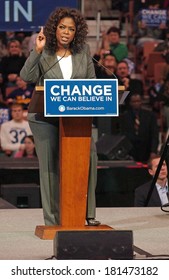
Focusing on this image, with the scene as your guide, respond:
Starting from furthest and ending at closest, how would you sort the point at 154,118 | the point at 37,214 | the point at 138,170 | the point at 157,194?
the point at 154,118
the point at 138,170
the point at 157,194
the point at 37,214

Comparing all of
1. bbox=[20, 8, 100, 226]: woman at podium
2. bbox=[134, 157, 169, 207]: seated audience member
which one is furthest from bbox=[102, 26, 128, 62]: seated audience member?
bbox=[20, 8, 100, 226]: woman at podium

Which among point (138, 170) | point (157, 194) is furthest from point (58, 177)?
point (138, 170)

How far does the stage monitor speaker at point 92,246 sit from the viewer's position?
19.0 feet

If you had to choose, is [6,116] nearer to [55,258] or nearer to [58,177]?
[58,177]

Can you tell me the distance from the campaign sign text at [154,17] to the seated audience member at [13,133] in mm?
5536

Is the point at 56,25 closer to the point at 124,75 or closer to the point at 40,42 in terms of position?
the point at 40,42

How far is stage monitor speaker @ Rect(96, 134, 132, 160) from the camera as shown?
41.0 ft

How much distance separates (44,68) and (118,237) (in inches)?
59.8

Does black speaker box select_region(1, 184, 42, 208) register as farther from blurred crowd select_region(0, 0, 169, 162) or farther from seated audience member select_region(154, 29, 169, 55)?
seated audience member select_region(154, 29, 169, 55)

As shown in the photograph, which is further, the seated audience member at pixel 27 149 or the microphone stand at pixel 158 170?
the seated audience member at pixel 27 149

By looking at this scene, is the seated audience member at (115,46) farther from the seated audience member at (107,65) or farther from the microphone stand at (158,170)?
the microphone stand at (158,170)

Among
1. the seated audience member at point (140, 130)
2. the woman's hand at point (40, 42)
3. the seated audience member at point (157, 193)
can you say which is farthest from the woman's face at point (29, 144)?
the woman's hand at point (40, 42)

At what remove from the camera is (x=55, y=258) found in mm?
5859
